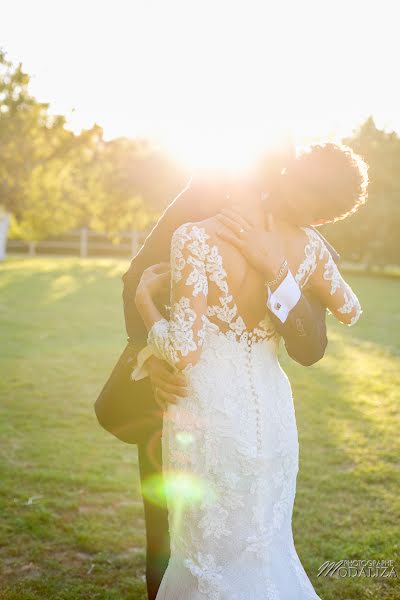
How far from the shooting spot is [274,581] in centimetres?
263

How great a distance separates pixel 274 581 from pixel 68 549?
208 centimetres

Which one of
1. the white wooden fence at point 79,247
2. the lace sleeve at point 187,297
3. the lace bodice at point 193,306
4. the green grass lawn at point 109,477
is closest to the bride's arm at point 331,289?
the lace bodice at point 193,306

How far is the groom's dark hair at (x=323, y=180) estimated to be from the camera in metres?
2.45

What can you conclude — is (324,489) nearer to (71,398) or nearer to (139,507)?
(139,507)

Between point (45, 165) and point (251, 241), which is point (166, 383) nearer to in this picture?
point (251, 241)

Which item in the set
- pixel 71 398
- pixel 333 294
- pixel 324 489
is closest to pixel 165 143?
pixel 71 398

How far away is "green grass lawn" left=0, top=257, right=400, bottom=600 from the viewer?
403 cm

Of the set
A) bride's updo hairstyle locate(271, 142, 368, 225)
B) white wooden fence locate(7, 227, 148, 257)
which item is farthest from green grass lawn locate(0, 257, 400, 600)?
white wooden fence locate(7, 227, 148, 257)

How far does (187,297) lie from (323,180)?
0.67m

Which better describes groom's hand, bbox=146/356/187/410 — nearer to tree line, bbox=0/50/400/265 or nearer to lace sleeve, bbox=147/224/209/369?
lace sleeve, bbox=147/224/209/369

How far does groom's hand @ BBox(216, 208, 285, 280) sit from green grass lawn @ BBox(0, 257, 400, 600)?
7.68ft

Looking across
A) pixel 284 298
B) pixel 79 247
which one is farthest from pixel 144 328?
pixel 79 247

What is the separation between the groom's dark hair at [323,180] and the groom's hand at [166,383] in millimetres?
803

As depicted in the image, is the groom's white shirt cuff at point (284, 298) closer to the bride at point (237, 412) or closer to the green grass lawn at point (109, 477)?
the bride at point (237, 412)
